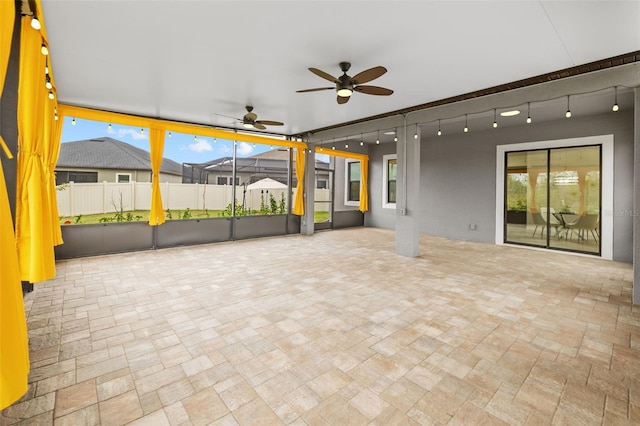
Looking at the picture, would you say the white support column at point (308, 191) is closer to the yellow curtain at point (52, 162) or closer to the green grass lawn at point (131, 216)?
the green grass lawn at point (131, 216)

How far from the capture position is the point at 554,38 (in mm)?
3123

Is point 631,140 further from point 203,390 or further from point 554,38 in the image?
point 203,390

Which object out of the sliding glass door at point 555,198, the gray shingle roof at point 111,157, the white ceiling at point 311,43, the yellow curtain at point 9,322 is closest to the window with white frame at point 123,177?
the gray shingle roof at point 111,157

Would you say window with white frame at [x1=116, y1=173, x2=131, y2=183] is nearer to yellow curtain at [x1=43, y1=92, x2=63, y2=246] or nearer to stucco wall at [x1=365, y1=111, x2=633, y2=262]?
yellow curtain at [x1=43, y1=92, x2=63, y2=246]

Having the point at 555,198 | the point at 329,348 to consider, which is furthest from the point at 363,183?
the point at 329,348

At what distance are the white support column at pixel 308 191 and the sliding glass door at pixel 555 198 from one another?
205 inches

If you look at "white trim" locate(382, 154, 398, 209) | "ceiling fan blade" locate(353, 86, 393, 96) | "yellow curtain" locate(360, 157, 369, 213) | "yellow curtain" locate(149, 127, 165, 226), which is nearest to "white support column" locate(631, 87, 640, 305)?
"ceiling fan blade" locate(353, 86, 393, 96)

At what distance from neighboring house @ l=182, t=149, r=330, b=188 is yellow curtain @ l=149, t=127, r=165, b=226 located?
985 millimetres

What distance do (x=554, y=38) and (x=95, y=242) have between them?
7985mm

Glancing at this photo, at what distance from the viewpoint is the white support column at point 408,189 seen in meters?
6.07

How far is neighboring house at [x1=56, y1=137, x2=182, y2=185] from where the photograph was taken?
5641 millimetres

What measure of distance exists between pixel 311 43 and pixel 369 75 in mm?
780

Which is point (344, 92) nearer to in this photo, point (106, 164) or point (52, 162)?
point (52, 162)

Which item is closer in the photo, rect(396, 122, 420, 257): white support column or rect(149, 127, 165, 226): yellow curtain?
rect(396, 122, 420, 257): white support column
